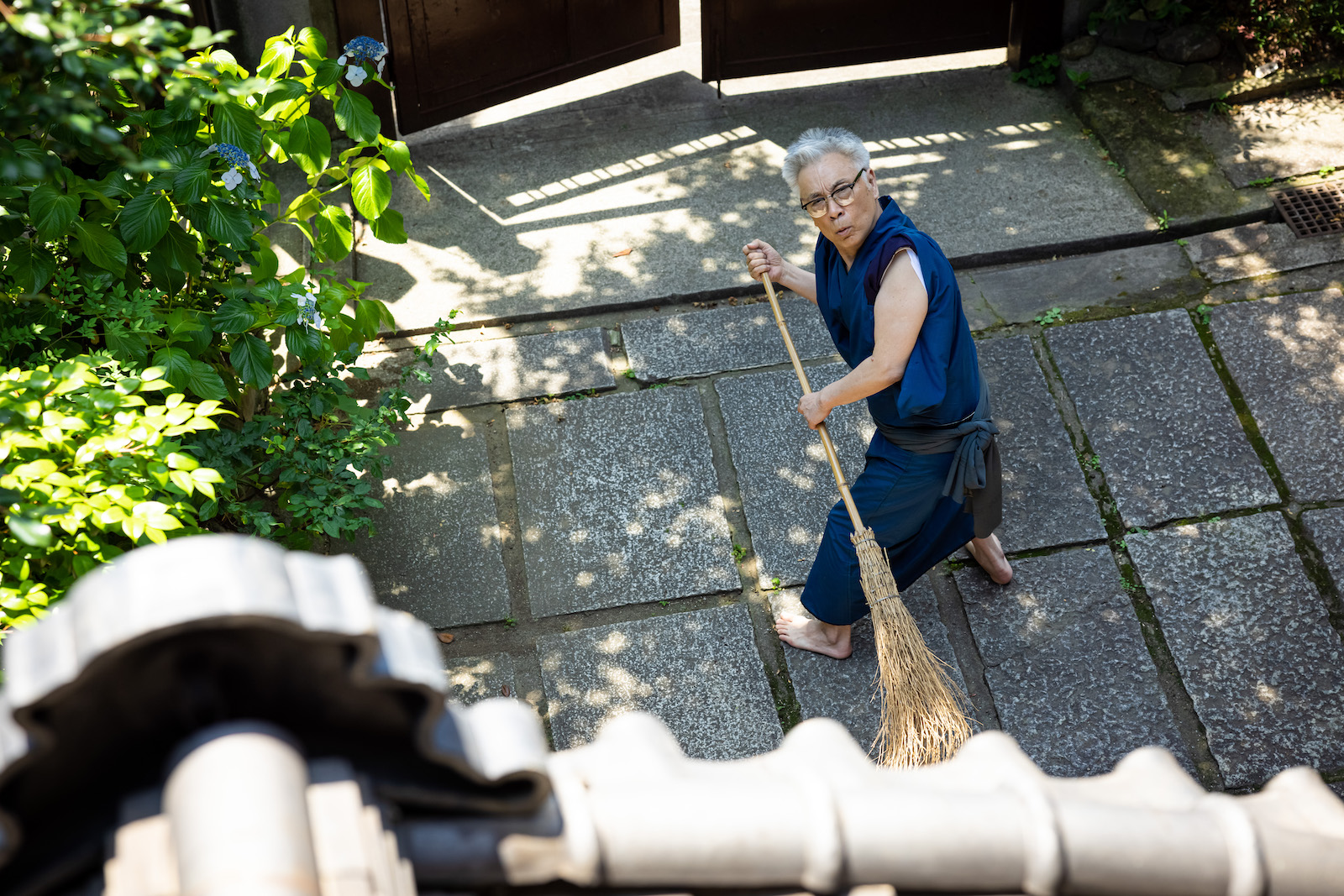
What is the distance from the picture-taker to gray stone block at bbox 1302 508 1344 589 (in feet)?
13.8

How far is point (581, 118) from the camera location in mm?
6520

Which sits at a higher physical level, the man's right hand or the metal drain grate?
the man's right hand

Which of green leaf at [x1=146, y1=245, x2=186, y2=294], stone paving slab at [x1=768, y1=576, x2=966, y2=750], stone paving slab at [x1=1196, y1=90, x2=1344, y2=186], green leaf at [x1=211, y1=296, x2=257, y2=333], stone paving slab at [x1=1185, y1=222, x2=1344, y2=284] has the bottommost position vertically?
stone paving slab at [x1=768, y1=576, x2=966, y2=750]

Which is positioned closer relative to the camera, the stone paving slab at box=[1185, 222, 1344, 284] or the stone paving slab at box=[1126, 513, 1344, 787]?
the stone paving slab at box=[1126, 513, 1344, 787]

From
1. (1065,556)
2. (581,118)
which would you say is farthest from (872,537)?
(581,118)

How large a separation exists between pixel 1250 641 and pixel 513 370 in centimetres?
331

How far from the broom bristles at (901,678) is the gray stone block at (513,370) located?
1.84 m

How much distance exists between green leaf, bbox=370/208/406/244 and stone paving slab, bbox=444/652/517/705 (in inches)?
64.4

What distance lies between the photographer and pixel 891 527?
3773 mm

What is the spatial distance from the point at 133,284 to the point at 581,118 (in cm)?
345

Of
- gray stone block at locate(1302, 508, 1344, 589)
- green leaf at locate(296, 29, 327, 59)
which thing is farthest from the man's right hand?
gray stone block at locate(1302, 508, 1344, 589)

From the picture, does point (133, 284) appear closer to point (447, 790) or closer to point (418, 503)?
point (418, 503)

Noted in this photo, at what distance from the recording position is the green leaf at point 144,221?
3379 mm

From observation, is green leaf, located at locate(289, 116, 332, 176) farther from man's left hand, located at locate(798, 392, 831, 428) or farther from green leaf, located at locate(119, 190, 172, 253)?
man's left hand, located at locate(798, 392, 831, 428)
